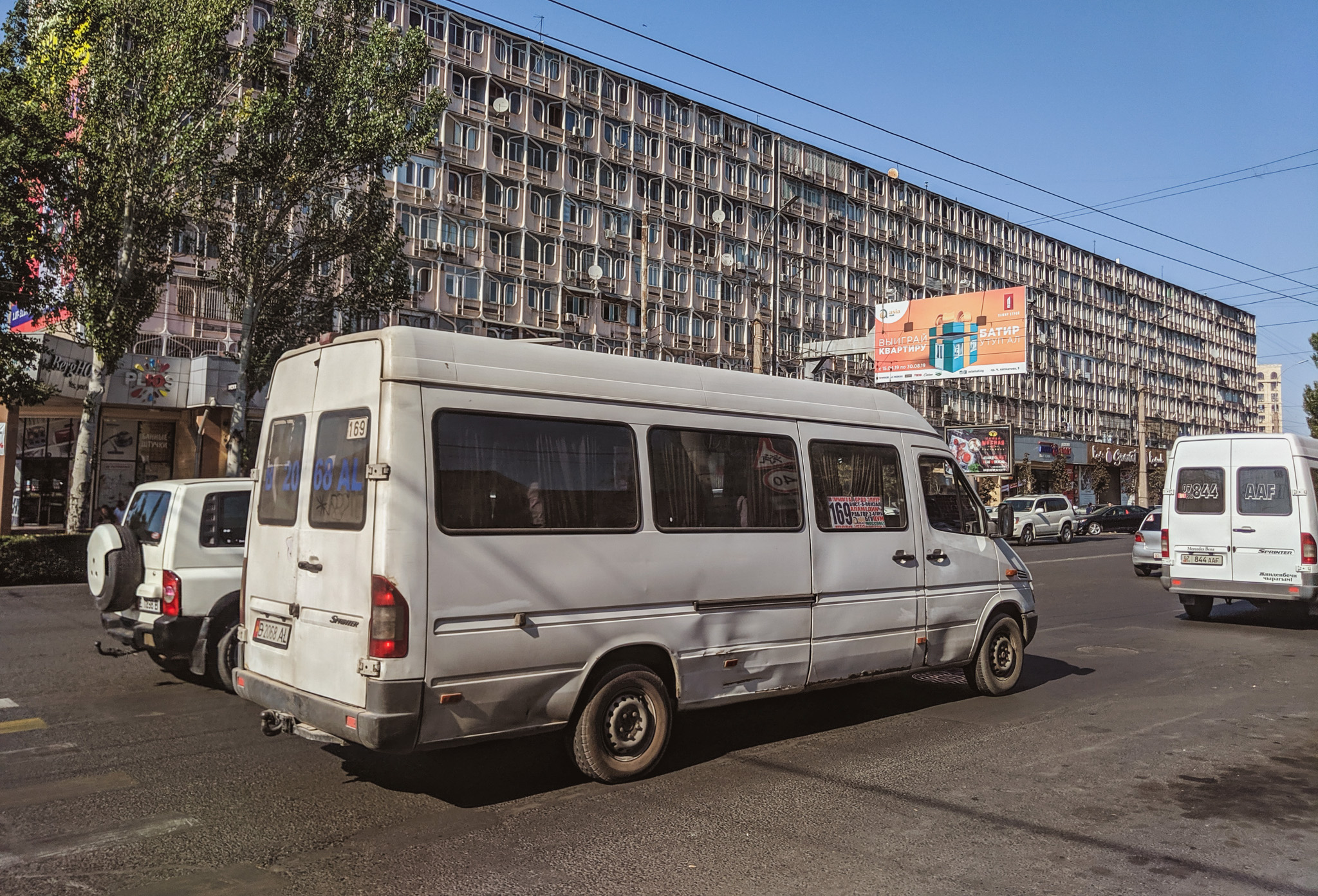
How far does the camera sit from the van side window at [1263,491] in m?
→ 13.8

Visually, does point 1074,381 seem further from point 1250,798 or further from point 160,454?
point 1250,798

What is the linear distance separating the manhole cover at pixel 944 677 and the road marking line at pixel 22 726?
737 centimetres

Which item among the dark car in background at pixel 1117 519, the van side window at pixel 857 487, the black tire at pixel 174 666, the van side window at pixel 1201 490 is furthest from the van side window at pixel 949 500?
the dark car in background at pixel 1117 519

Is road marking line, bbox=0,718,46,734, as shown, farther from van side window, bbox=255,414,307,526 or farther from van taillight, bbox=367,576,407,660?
van taillight, bbox=367,576,407,660

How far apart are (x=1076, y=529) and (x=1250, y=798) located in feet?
A: 142

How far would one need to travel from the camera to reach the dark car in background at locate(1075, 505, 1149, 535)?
167 ft

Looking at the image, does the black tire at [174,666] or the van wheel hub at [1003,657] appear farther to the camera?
the black tire at [174,666]

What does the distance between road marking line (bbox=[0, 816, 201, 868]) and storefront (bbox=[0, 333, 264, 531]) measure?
2868cm

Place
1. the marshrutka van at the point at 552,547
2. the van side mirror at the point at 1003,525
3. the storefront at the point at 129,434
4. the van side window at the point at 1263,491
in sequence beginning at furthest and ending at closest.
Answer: the storefront at the point at 129,434 < the van side window at the point at 1263,491 < the van side mirror at the point at 1003,525 < the marshrutka van at the point at 552,547

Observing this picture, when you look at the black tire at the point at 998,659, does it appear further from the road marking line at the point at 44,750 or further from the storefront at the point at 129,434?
the storefront at the point at 129,434

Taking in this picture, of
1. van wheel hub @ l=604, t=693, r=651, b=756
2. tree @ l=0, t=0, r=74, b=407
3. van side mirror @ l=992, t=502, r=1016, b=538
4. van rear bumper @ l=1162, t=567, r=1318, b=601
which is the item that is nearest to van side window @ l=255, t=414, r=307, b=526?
van wheel hub @ l=604, t=693, r=651, b=756

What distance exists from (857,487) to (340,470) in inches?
152

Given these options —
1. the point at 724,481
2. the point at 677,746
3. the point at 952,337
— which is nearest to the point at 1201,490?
the point at 724,481

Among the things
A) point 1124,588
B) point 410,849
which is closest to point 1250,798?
point 410,849
